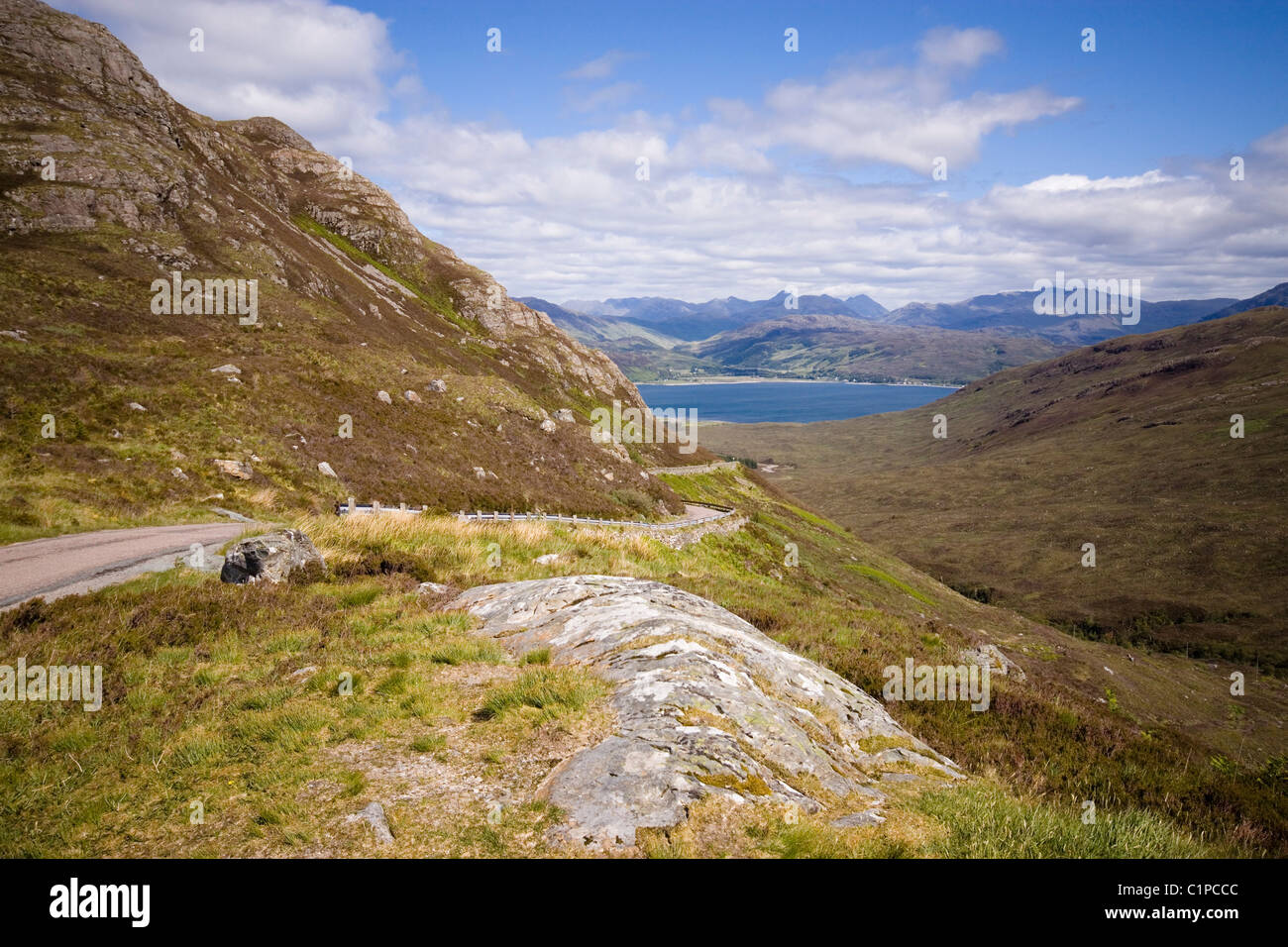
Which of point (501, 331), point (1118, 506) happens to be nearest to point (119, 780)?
point (501, 331)

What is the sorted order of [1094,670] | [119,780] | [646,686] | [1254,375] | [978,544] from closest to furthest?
[119,780]
[646,686]
[1094,670]
[978,544]
[1254,375]

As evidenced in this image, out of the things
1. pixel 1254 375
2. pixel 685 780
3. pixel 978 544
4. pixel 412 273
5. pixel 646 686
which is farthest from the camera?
pixel 1254 375

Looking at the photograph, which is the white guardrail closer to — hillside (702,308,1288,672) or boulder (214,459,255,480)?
boulder (214,459,255,480)

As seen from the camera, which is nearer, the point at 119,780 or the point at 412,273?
the point at 119,780

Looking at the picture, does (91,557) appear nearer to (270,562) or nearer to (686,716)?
(270,562)

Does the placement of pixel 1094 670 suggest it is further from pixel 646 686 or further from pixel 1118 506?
pixel 1118 506

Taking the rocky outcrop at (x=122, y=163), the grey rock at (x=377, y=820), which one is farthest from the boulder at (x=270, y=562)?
the rocky outcrop at (x=122, y=163)

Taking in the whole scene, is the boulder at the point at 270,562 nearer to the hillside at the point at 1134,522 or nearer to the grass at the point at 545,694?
the grass at the point at 545,694

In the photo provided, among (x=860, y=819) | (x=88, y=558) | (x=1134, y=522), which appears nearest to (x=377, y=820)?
(x=860, y=819)
